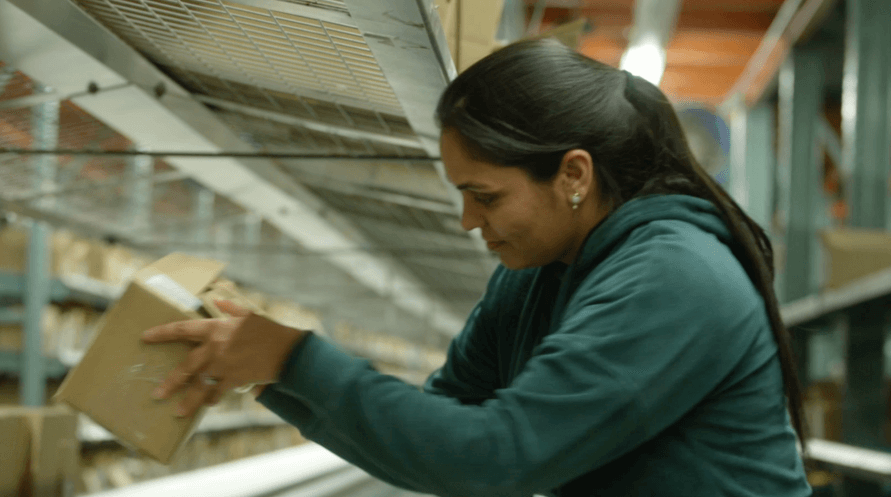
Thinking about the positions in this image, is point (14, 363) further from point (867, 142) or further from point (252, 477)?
point (867, 142)

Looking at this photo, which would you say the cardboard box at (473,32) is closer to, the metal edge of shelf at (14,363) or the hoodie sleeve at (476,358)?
the hoodie sleeve at (476,358)

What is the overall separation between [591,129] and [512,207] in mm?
129

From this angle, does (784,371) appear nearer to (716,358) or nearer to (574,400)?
(716,358)

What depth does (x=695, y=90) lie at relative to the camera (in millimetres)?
8539

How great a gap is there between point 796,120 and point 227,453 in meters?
4.79

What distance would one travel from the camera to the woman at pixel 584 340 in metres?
0.70

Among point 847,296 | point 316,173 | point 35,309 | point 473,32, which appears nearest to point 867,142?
point 847,296

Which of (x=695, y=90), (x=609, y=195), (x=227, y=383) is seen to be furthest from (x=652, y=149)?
(x=695, y=90)

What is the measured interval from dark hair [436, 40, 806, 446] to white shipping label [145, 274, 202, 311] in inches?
14.1

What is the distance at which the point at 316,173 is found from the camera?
199 cm

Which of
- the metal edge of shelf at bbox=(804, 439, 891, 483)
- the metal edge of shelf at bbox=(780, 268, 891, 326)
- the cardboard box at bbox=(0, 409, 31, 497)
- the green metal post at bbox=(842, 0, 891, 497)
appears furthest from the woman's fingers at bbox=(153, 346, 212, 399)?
the green metal post at bbox=(842, 0, 891, 497)

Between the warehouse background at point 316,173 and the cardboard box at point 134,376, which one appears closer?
the cardboard box at point 134,376

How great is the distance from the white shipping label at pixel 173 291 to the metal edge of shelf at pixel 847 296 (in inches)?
91.6

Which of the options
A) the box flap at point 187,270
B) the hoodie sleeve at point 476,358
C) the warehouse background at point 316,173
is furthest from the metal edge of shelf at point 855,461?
the box flap at point 187,270
